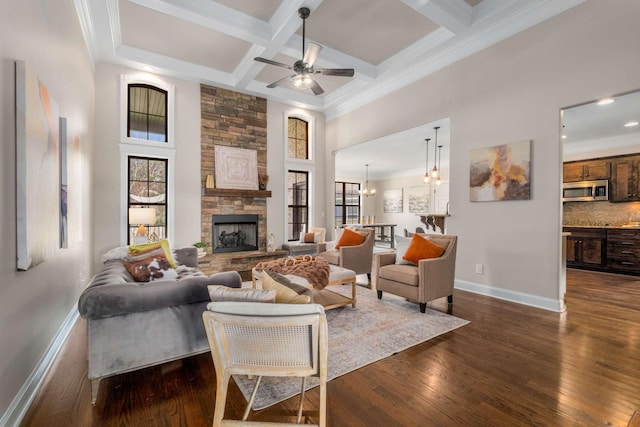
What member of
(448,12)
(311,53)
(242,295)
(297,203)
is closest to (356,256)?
(297,203)

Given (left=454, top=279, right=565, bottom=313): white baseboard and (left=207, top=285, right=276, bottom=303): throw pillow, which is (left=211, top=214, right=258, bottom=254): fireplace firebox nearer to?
(left=454, top=279, right=565, bottom=313): white baseboard

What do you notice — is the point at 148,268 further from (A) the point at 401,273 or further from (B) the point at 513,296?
(B) the point at 513,296

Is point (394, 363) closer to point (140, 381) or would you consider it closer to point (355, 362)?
point (355, 362)

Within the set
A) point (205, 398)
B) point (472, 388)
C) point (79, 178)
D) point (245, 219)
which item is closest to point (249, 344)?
point (205, 398)

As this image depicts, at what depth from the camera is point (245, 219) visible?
6.35 meters

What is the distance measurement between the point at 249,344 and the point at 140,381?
4.09 ft

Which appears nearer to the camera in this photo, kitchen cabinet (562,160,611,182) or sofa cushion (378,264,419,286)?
sofa cushion (378,264,419,286)

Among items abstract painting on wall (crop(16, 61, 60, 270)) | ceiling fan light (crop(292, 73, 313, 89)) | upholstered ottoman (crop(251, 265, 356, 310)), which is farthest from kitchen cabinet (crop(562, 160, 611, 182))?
abstract painting on wall (crop(16, 61, 60, 270))

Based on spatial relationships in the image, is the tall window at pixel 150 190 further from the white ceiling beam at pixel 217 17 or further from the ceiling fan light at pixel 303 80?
the ceiling fan light at pixel 303 80

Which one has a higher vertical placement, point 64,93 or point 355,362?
point 64,93

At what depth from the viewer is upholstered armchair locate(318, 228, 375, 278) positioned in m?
4.86

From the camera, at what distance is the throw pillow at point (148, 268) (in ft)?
8.83

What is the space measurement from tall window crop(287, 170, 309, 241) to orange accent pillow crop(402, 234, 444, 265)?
12.2 feet

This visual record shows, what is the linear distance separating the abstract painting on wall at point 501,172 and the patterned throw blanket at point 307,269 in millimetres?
2508
